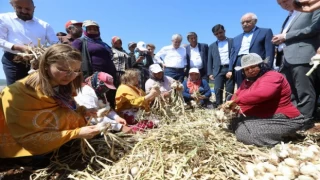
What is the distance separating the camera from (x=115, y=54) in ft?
15.4

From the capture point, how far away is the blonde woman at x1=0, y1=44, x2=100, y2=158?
1855 millimetres

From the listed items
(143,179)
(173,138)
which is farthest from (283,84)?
(143,179)

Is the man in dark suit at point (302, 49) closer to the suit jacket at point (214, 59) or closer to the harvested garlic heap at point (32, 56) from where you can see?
the suit jacket at point (214, 59)

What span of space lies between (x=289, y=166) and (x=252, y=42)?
2782mm

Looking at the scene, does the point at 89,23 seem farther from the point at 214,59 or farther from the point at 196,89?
the point at 214,59

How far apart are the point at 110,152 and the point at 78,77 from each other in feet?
2.17

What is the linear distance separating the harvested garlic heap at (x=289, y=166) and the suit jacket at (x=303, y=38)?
1549 mm

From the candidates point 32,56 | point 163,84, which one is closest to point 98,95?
point 32,56

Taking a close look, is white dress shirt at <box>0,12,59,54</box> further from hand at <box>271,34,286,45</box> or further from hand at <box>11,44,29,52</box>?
hand at <box>271,34,286,45</box>

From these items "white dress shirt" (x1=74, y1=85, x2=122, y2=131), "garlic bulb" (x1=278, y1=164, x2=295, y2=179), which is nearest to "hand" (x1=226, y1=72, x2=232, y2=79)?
"white dress shirt" (x1=74, y1=85, x2=122, y2=131)

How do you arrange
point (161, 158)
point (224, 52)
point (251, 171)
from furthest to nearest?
point (224, 52) → point (161, 158) → point (251, 171)

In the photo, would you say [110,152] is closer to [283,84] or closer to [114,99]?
[114,99]

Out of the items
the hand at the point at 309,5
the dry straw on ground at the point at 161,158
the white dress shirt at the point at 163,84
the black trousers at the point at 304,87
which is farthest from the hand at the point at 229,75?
the hand at the point at 309,5

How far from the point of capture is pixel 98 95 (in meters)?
2.85
